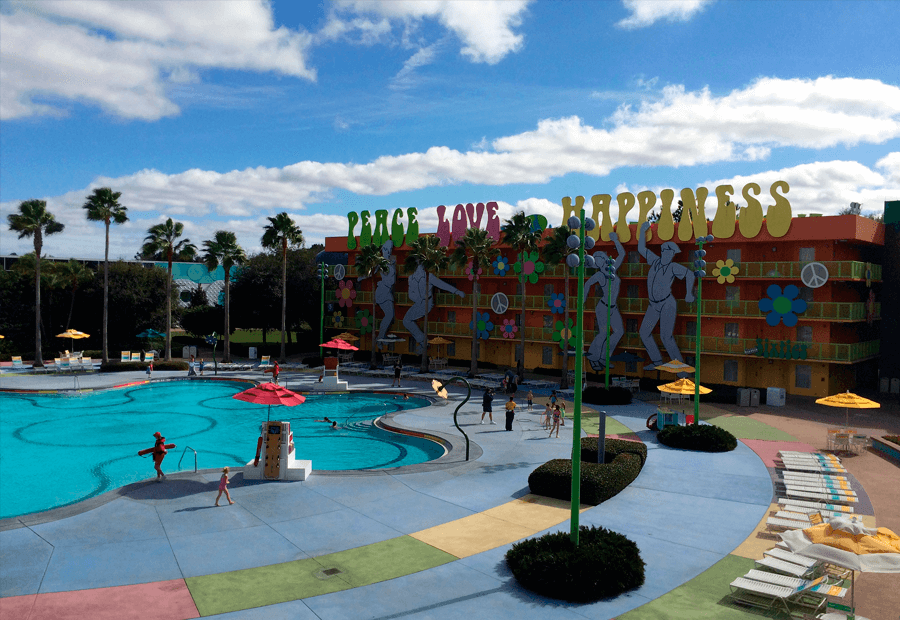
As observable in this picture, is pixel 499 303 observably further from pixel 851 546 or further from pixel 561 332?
pixel 851 546

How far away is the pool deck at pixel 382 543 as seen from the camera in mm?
12203

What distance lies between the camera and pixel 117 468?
24.3 meters

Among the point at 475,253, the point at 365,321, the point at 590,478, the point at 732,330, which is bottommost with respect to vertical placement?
the point at 590,478

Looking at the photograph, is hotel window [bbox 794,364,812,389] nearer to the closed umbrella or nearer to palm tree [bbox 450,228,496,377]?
palm tree [bbox 450,228,496,377]

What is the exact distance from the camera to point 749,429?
100ft

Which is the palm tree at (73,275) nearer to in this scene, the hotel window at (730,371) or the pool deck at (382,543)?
the pool deck at (382,543)

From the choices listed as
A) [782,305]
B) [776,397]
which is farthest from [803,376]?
[782,305]

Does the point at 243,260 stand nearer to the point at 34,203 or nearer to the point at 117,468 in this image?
the point at 34,203

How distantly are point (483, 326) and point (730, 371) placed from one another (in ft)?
61.8

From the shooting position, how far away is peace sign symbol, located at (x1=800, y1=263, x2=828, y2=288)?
3647 cm

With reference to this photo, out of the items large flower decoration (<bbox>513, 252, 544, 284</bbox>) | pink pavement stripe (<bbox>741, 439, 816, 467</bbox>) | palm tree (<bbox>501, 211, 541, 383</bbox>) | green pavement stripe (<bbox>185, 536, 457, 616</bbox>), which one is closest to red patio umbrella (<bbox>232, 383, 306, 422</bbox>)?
green pavement stripe (<bbox>185, 536, 457, 616</bbox>)

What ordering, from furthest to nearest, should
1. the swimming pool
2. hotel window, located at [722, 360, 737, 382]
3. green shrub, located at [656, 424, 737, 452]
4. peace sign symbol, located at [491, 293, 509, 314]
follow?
peace sign symbol, located at [491, 293, 509, 314], hotel window, located at [722, 360, 737, 382], green shrub, located at [656, 424, 737, 452], the swimming pool

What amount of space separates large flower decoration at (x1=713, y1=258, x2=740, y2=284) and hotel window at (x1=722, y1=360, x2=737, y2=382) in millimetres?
5410

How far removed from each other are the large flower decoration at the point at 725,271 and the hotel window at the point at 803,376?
266 inches
